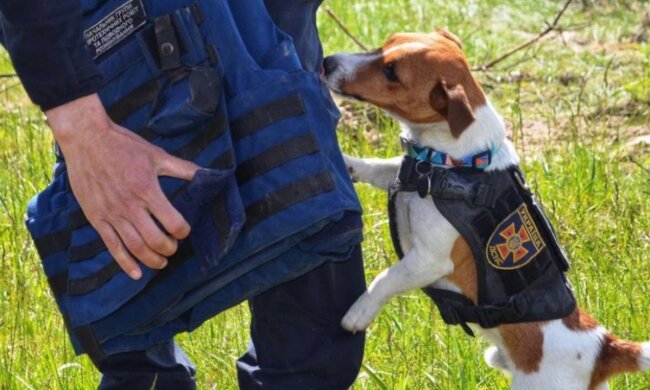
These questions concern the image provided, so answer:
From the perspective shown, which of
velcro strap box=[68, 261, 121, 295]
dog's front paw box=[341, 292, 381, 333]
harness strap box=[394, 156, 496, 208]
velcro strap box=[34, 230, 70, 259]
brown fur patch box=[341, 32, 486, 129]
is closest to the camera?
velcro strap box=[68, 261, 121, 295]

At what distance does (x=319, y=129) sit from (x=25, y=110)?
409 centimetres

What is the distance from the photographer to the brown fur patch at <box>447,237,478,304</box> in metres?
3.23

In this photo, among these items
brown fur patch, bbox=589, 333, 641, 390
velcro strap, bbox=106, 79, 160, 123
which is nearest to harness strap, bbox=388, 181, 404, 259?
brown fur patch, bbox=589, 333, 641, 390

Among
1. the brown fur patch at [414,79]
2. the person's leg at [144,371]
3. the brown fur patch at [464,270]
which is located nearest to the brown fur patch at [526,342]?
the brown fur patch at [464,270]

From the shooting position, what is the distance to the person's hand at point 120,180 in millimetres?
2465

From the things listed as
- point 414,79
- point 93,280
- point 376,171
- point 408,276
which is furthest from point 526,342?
point 93,280

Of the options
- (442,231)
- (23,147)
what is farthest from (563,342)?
(23,147)

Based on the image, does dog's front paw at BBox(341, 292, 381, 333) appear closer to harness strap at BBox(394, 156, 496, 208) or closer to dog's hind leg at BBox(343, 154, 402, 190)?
harness strap at BBox(394, 156, 496, 208)

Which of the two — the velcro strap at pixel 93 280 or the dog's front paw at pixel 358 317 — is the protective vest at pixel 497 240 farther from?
the velcro strap at pixel 93 280

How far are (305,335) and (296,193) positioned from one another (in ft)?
1.75

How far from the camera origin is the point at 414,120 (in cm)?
330

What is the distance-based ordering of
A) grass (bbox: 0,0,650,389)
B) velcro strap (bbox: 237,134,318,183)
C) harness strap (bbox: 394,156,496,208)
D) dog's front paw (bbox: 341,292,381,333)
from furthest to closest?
grass (bbox: 0,0,650,389) < harness strap (bbox: 394,156,496,208) < dog's front paw (bbox: 341,292,381,333) < velcro strap (bbox: 237,134,318,183)

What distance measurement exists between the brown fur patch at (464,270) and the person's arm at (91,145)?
94 cm

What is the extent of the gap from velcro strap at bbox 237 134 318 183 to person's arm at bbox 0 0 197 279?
0.41 ft
